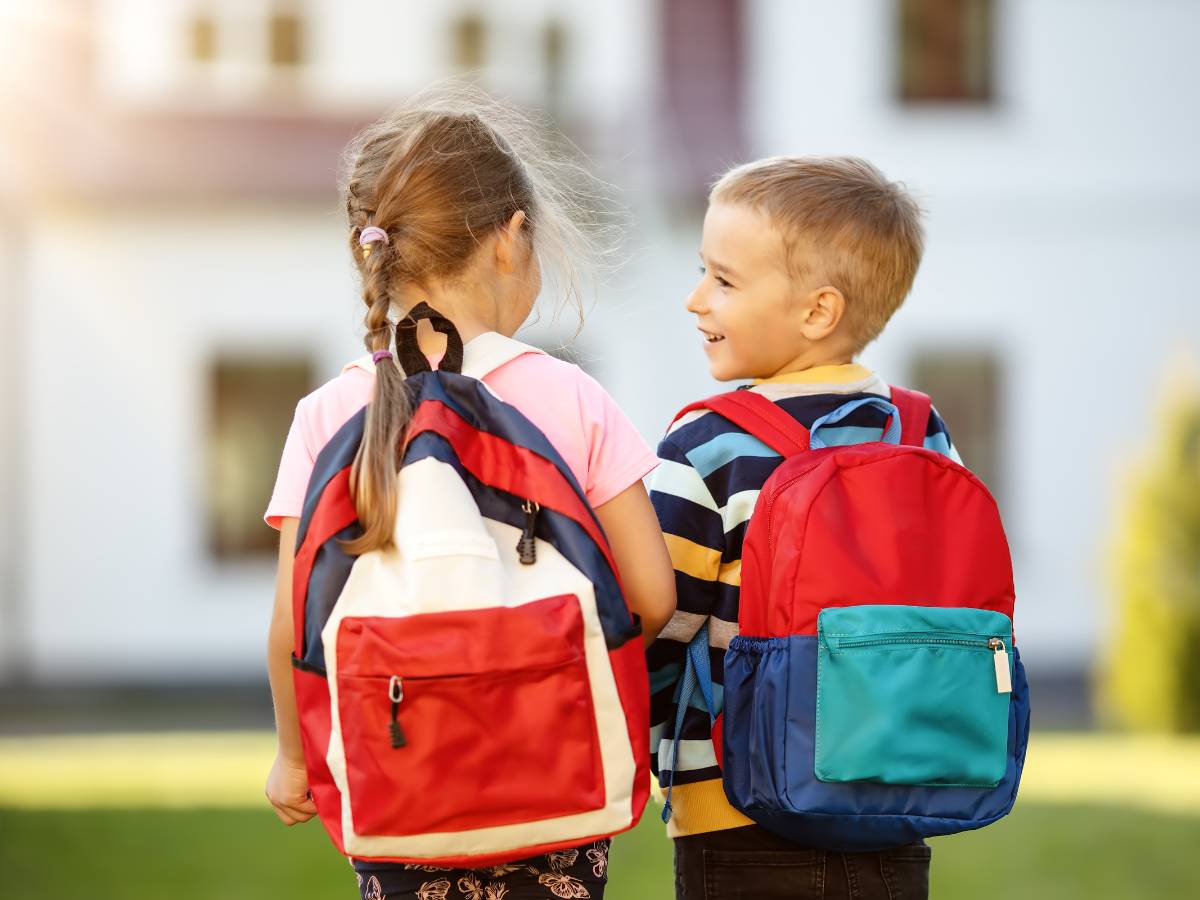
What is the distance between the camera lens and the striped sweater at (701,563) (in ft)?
7.52

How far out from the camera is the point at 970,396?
1248 centimetres

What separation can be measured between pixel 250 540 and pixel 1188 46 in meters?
8.00

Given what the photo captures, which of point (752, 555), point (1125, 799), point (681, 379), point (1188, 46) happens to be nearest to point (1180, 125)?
point (1188, 46)

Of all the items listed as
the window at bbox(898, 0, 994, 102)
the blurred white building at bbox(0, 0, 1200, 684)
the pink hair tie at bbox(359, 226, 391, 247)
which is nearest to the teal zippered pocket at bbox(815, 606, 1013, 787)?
the pink hair tie at bbox(359, 226, 391, 247)

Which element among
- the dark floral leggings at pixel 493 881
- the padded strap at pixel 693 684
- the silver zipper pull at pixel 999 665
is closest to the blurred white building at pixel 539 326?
the padded strap at pixel 693 684

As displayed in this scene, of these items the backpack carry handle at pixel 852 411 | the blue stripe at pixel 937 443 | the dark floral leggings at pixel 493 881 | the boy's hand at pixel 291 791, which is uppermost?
the backpack carry handle at pixel 852 411

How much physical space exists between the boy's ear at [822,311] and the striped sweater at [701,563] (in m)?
0.12

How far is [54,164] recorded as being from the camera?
39.3 feet

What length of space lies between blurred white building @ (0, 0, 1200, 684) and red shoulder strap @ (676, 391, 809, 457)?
31.4 ft

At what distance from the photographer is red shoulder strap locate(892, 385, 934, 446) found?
2.45m

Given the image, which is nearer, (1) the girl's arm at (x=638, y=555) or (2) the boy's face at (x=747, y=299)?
(1) the girl's arm at (x=638, y=555)

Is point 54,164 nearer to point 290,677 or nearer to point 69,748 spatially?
point 69,748

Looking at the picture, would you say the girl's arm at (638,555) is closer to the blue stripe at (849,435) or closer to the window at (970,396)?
the blue stripe at (849,435)

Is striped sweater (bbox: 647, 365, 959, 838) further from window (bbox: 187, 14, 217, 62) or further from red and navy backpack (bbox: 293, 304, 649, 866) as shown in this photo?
window (bbox: 187, 14, 217, 62)
